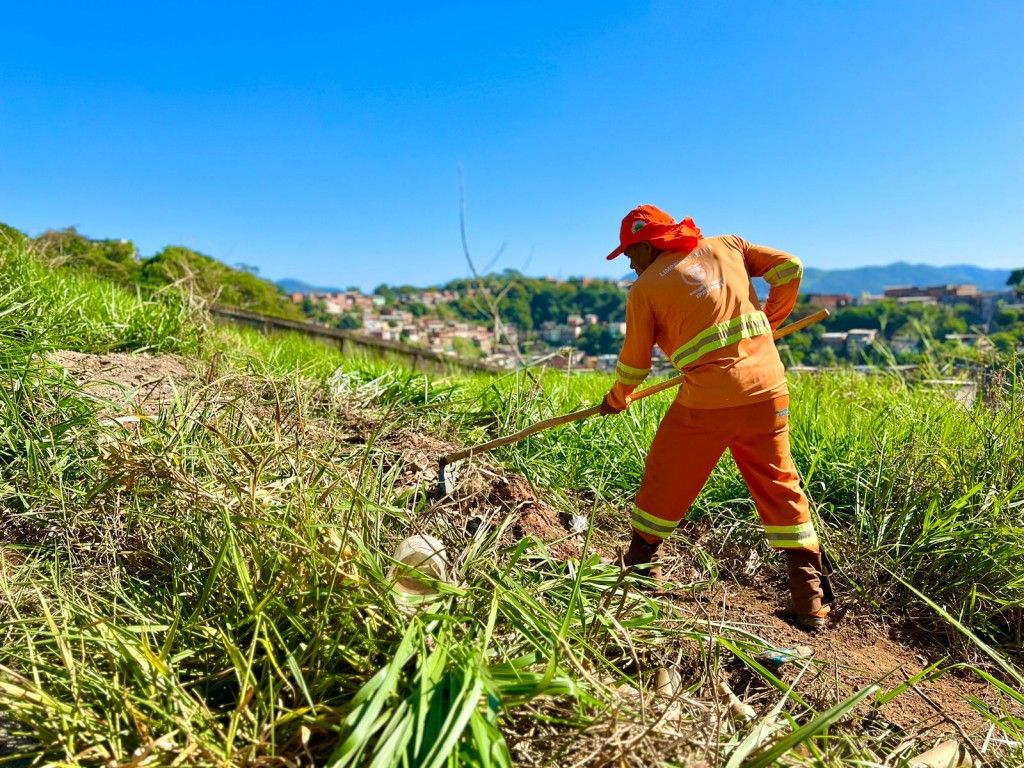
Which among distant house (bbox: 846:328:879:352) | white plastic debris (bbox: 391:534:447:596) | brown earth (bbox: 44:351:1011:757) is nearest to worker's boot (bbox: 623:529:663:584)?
brown earth (bbox: 44:351:1011:757)

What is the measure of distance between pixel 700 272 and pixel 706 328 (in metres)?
0.24

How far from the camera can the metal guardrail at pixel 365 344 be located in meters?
6.99

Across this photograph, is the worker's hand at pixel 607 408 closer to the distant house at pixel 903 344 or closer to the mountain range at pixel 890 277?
the distant house at pixel 903 344

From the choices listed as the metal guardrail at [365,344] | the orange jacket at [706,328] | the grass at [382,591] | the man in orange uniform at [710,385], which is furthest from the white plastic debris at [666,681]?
the metal guardrail at [365,344]

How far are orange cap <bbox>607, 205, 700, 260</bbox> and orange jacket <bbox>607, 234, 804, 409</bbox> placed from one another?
50mm

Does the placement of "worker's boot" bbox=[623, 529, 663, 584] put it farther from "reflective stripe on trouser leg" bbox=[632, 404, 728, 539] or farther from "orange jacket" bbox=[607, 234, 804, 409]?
"orange jacket" bbox=[607, 234, 804, 409]

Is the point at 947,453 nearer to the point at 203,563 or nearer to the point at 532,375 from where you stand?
the point at 532,375

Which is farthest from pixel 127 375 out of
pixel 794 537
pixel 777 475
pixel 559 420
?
pixel 794 537

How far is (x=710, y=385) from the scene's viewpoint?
9.73 feet

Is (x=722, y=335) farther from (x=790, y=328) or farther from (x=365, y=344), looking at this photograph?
(x=365, y=344)

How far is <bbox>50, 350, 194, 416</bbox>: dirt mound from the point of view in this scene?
11.2 ft

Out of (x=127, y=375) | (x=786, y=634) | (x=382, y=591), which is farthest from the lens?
(x=127, y=375)

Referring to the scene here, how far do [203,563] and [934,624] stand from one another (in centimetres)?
301

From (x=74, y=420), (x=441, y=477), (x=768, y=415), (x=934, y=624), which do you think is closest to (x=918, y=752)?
(x=934, y=624)
